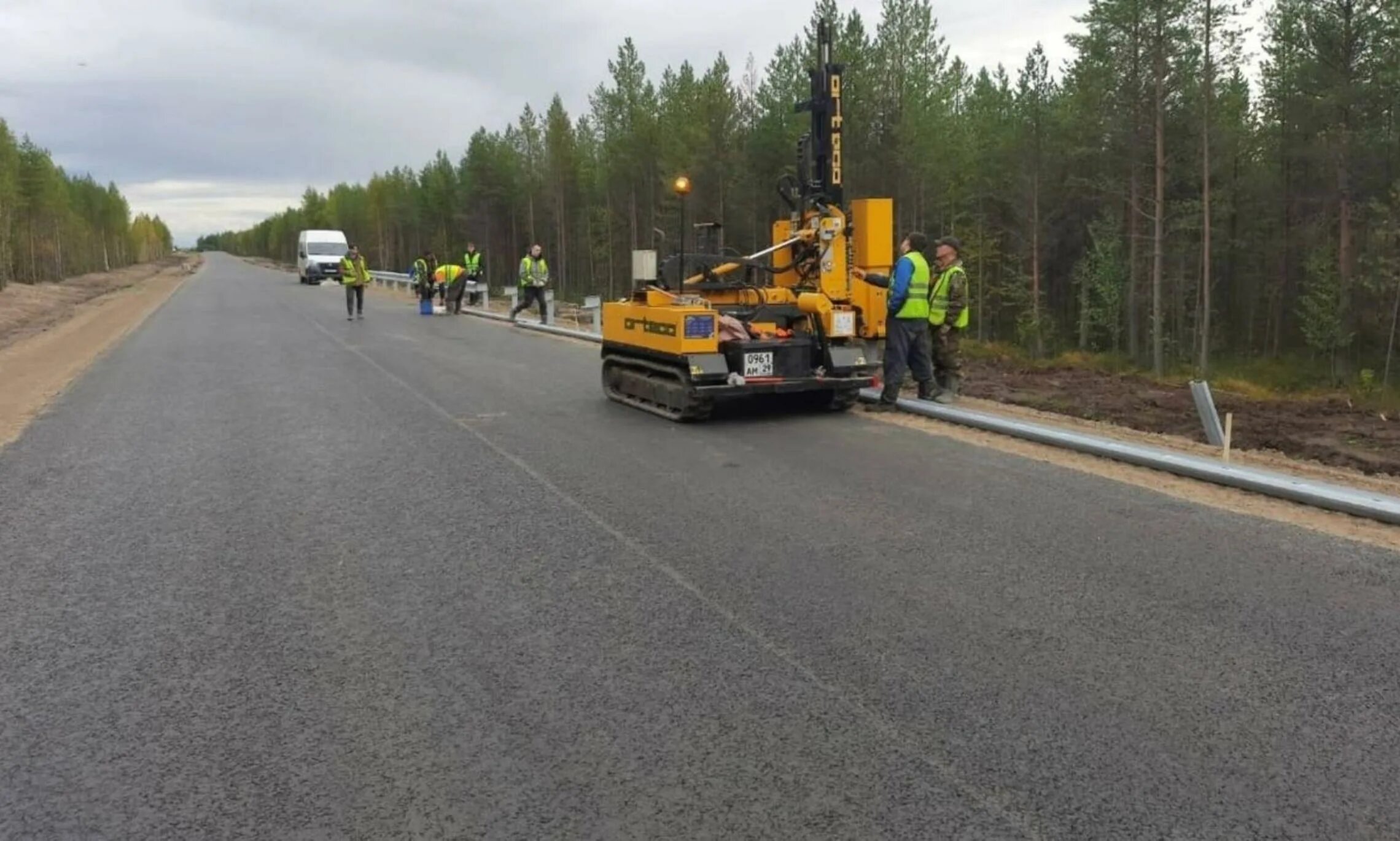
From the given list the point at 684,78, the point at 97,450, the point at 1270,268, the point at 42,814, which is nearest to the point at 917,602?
the point at 42,814

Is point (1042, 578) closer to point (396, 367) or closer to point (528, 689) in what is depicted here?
point (528, 689)

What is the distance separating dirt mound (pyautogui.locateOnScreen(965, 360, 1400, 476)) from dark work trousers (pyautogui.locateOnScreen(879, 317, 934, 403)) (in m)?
1.62

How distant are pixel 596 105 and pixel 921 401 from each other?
4685 centimetres

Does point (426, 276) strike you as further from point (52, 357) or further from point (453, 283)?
point (52, 357)

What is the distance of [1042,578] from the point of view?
5.01 meters

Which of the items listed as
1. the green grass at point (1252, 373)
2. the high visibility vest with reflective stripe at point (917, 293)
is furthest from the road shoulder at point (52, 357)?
the green grass at point (1252, 373)

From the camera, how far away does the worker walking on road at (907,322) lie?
1044 centimetres

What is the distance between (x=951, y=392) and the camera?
11.4 metres

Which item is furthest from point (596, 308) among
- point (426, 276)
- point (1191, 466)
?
point (1191, 466)

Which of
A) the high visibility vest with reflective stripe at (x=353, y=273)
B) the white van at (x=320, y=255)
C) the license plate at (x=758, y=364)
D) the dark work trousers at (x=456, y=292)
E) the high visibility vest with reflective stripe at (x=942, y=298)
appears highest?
the white van at (x=320, y=255)

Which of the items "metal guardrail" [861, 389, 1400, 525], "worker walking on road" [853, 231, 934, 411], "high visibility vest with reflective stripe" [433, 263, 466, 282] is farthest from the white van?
"metal guardrail" [861, 389, 1400, 525]

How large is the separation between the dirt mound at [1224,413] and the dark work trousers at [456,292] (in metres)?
16.3

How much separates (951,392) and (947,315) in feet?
3.07

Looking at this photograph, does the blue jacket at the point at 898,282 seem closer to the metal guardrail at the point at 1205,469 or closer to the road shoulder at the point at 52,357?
the metal guardrail at the point at 1205,469
